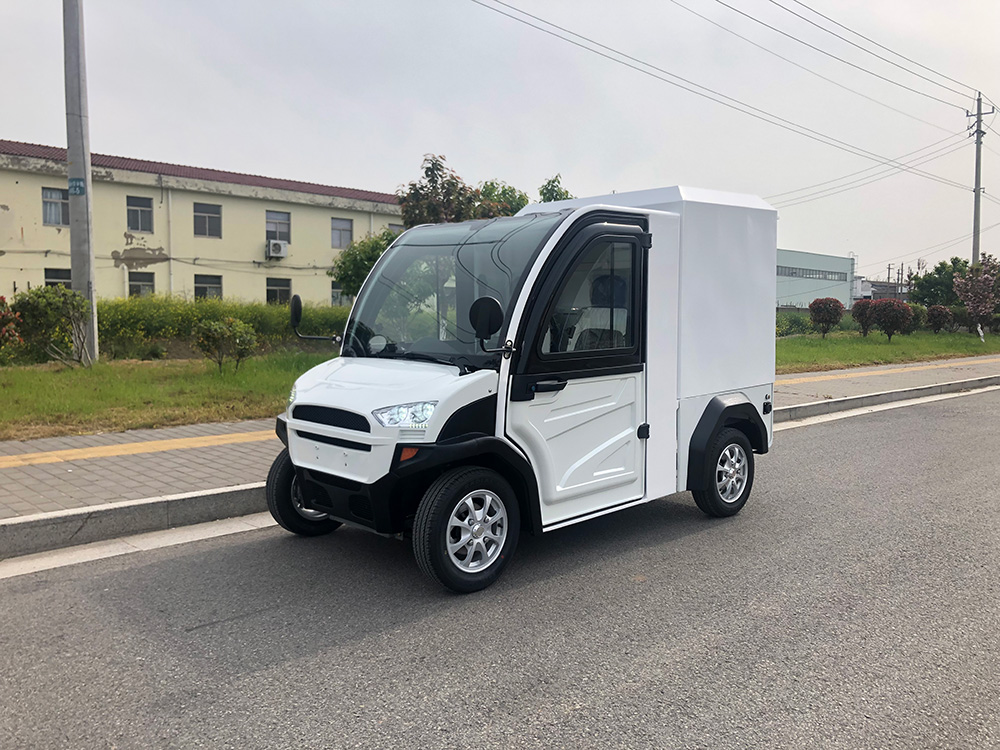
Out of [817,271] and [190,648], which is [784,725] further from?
[817,271]

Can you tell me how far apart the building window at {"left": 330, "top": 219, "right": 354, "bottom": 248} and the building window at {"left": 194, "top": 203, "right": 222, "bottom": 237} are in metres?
4.95

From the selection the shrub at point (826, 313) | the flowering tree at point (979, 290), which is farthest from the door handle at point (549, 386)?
the flowering tree at point (979, 290)

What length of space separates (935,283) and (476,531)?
55.7 metres

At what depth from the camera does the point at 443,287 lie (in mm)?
5227

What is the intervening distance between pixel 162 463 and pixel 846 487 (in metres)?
6.08

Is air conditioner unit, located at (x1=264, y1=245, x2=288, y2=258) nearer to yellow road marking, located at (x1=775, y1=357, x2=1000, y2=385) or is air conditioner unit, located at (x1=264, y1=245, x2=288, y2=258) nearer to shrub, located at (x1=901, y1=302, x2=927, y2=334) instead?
yellow road marking, located at (x1=775, y1=357, x2=1000, y2=385)

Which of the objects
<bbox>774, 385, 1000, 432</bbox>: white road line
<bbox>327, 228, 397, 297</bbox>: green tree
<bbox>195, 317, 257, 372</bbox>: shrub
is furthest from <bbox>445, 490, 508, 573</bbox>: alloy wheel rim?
<bbox>327, 228, 397, 297</bbox>: green tree

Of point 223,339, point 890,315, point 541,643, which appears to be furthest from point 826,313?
point 541,643

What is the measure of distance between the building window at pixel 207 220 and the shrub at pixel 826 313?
2270 cm

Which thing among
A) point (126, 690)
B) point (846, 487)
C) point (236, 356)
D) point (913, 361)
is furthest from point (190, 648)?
point (913, 361)

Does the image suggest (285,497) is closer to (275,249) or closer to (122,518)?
(122,518)

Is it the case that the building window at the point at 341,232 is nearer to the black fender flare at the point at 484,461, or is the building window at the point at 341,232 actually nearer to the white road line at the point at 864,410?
the white road line at the point at 864,410

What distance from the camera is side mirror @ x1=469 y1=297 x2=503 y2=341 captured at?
14.4ft

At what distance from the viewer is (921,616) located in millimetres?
4285
